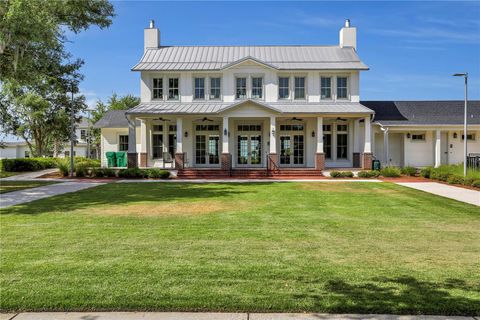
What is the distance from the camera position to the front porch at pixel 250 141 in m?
25.6

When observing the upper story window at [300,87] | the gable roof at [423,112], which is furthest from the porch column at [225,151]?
the gable roof at [423,112]

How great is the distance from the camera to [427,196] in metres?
13.6

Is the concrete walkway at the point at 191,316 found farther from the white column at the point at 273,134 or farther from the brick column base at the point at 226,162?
the white column at the point at 273,134

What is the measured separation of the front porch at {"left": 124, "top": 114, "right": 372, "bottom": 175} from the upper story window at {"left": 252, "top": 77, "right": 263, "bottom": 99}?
1.70 metres

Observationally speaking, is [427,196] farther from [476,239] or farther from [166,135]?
[166,135]

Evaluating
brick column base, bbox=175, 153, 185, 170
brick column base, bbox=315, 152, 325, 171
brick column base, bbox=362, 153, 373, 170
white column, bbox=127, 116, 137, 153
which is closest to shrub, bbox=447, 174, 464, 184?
brick column base, bbox=362, 153, 373, 170

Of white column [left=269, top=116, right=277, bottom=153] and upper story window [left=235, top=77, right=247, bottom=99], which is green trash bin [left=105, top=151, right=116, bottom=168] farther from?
white column [left=269, top=116, right=277, bottom=153]

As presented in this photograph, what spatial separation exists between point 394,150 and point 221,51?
14.8 meters

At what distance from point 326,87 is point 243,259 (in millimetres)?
22301

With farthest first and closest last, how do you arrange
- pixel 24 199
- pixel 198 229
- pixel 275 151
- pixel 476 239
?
pixel 275 151 < pixel 24 199 < pixel 198 229 < pixel 476 239

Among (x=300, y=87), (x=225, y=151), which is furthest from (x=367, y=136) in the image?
(x=225, y=151)

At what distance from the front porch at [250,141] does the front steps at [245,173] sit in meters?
2.13

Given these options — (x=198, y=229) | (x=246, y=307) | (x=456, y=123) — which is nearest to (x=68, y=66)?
(x=198, y=229)

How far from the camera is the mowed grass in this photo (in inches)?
159
